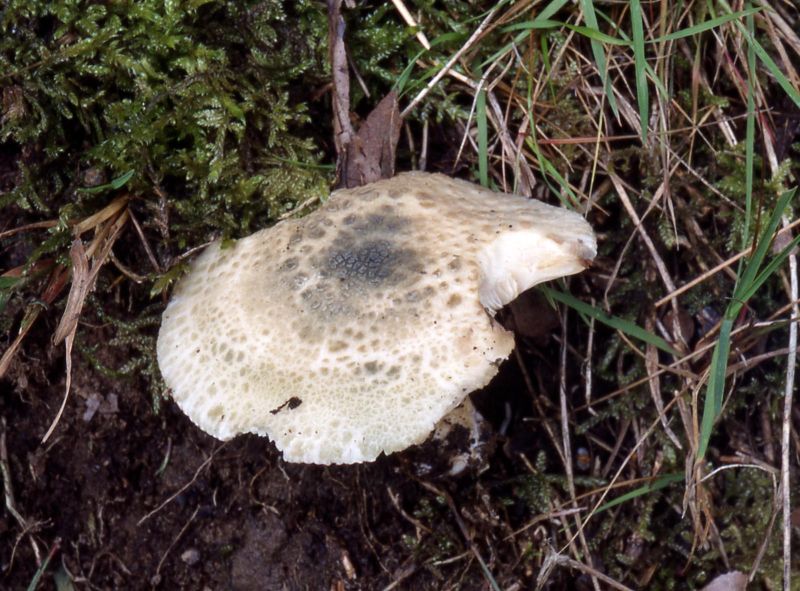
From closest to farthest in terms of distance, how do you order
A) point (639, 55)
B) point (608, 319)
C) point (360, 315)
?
point (360, 315) < point (639, 55) < point (608, 319)

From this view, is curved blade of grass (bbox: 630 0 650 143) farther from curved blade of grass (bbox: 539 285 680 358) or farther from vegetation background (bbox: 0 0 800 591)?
curved blade of grass (bbox: 539 285 680 358)

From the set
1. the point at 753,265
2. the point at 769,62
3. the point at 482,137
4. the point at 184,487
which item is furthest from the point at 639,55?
the point at 184,487

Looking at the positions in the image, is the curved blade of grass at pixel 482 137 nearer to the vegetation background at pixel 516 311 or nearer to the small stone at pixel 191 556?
the vegetation background at pixel 516 311

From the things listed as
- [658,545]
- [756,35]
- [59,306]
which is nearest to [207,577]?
[59,306]

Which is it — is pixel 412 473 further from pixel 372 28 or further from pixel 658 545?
pixel 372 28

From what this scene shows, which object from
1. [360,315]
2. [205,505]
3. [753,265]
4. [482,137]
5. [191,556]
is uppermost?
[482,137]

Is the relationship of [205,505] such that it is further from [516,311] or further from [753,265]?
[753,265]

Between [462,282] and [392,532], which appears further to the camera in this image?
[392,532]
